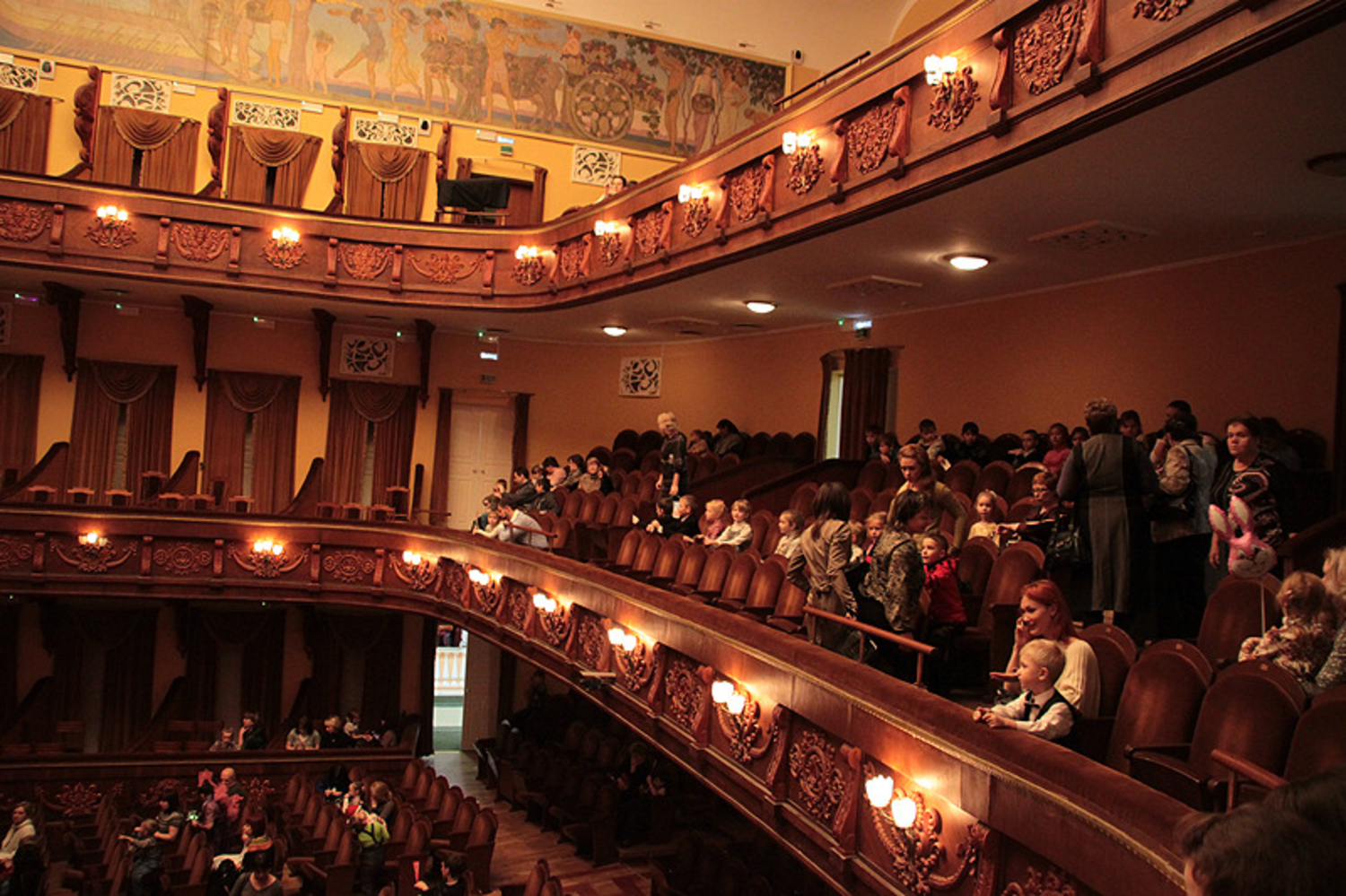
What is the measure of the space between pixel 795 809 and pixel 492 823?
5593 millimetres

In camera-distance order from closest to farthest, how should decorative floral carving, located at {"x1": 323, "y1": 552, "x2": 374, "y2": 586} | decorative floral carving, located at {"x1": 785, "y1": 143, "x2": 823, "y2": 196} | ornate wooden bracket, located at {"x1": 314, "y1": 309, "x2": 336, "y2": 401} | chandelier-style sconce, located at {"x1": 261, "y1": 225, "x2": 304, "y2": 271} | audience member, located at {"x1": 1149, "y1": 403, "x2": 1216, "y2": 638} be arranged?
audience member, located at {"x1": 1149, "y1": 403, "x2": 1216, "y2": 638}
decorative floral carving, located at {"x1": 785, "y1": 143, "x2": 823, "y2": 196}
chandelier-style sconce, located at {"x1": 261, "y1": 225, "x2": 304, "y2": 271}
decorative floral carving, located at {"x1": 323, "y1": 552, "x2": 374, "y2": 586}
ornate wooden bracket, located at {"x1": 314, "y1": 309, "x2": 336, "y2": 401}

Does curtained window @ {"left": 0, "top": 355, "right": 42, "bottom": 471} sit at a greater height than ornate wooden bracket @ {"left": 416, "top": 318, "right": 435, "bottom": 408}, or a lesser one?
lesser

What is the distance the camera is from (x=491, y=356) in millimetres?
14852

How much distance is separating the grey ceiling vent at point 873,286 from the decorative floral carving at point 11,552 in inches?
359

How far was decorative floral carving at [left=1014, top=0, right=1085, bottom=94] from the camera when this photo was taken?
4965mm

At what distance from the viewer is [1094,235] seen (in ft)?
23.8

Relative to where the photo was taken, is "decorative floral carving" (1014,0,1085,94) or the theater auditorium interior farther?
"decorative floral carving" (1014,0,1085,94)

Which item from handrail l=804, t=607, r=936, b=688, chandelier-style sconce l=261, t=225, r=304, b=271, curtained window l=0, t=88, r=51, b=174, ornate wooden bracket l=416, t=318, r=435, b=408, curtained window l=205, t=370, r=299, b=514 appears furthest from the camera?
ornate wooden bracket l=416, t=318, r=435, b=408

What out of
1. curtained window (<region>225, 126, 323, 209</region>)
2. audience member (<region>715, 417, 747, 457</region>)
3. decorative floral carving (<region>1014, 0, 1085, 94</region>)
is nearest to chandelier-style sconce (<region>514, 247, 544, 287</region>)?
audience member (<region>715, 417, 747, 457</region>)

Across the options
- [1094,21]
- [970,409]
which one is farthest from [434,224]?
[1094,21]

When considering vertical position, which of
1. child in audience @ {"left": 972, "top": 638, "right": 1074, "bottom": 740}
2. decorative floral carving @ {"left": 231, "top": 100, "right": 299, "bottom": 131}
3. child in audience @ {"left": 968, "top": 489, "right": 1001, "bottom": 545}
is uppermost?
decorative floral carving @ {"left": 231, "top": 100, "right": 299, "bottom": 131}

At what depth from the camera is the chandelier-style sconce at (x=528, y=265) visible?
1202 centimetres

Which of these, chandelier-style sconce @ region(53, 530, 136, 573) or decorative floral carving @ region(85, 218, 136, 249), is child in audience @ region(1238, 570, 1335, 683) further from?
decorative floral carving @ region(85, 218, 136, 249)

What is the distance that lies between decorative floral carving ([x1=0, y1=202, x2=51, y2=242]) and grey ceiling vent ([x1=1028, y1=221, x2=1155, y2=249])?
10.4 m
